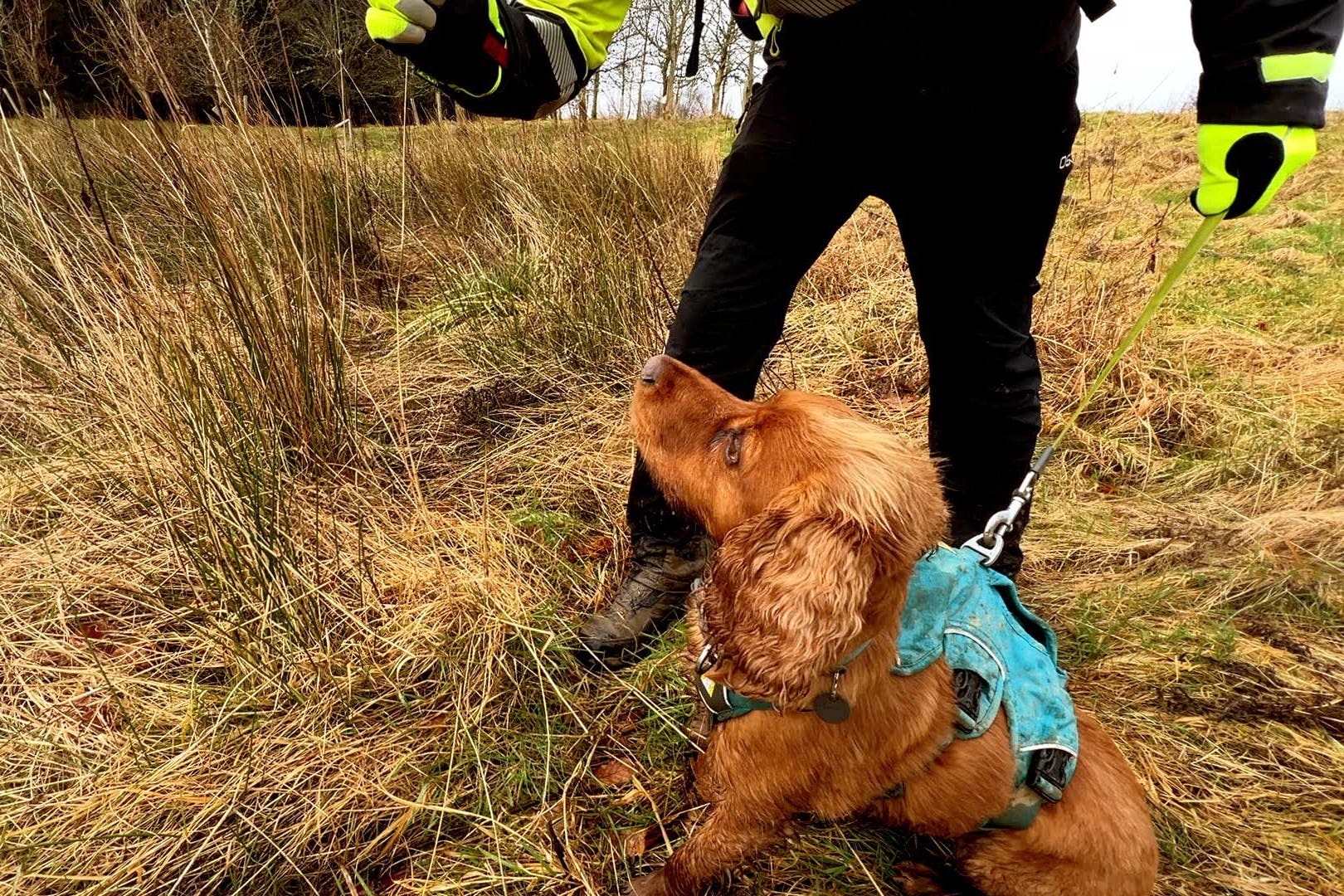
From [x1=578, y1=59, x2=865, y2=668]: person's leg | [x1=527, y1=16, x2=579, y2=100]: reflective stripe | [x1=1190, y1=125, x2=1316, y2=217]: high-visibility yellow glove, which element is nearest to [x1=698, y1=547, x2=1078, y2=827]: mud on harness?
[x1=578, y1=59, x2=865, y2=668]: person's leg

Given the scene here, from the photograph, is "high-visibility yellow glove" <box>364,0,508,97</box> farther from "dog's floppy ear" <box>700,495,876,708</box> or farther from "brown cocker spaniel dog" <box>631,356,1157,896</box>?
"dog's floppy ear" <box>700,495,876,708</box>

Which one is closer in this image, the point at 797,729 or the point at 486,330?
the point at 797,729

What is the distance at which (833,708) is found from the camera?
1332mm

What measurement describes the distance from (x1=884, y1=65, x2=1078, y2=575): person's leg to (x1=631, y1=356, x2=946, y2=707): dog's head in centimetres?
51

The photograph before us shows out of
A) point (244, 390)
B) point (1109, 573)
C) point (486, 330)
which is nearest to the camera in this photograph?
point (244, 390)

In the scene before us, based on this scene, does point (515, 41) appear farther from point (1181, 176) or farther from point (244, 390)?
point (1181, 176)

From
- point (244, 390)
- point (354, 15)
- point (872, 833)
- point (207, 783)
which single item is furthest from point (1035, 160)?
point (354, 15)

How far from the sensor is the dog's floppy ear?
4.02 ft

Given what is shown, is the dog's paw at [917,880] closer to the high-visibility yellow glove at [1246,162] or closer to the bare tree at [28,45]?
the high-visibility yellow glove at [1246,162]

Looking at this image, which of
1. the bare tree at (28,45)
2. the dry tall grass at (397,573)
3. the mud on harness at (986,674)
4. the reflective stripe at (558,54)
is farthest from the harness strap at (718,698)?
the bare tree at (28,45)

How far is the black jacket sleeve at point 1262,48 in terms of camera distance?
4.29 ft

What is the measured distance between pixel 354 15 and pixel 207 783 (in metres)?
3.24

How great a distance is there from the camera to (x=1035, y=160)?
169 centimetres

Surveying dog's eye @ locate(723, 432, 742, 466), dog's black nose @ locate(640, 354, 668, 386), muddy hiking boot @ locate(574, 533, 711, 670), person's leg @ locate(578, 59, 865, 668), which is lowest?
muddy hiking boot @ locate(574, 533, 711, 670)
